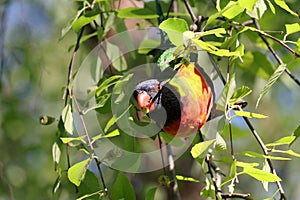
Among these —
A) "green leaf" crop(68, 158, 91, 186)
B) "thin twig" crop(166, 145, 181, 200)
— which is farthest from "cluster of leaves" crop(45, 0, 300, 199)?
"thin twig" crop(166, 145, 181, 200)

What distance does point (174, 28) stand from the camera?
625 mm

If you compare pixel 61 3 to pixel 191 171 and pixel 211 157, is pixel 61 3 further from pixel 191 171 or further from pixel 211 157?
pixel 211 157

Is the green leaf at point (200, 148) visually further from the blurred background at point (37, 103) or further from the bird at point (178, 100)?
the blurred background at point (37, 103)

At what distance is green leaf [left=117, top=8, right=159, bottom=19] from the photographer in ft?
2.91

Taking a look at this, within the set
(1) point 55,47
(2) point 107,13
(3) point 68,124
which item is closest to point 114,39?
(2) point 107,13

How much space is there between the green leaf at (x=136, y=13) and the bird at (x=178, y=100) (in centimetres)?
20

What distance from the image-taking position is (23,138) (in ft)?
6.08

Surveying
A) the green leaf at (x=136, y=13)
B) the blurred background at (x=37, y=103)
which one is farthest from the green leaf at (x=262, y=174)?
the blurred background at (x=37, y=103)

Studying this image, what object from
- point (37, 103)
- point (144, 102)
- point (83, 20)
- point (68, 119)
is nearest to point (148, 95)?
point (144, 102)

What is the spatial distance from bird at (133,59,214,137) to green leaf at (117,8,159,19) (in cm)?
20

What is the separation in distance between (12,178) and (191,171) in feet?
1.65

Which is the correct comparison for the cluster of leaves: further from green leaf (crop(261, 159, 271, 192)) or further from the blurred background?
the blurred background

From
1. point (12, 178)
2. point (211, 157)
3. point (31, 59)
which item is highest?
point (211, 157)

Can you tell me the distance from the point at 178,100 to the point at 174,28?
3.7 inches
